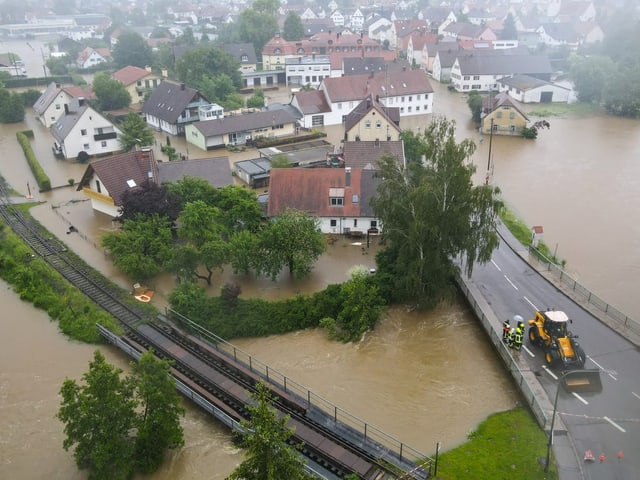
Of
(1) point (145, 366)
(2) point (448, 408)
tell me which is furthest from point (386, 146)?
(1) point (145, 366)

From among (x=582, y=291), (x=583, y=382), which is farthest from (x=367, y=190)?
(x=583, y=382)

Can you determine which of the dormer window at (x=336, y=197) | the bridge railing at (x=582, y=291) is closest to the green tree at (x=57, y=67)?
the dormer window at (x=336, y=197)

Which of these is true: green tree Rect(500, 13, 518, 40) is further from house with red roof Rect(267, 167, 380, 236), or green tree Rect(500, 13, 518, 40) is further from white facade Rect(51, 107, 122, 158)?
house with red roof Rect(267, 167, 380, 236)

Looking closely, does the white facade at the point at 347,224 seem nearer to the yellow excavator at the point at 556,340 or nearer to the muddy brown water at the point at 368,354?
the muddy brown water at the point at 368,354

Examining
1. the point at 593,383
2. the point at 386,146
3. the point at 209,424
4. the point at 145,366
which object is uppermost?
the point at 386,146

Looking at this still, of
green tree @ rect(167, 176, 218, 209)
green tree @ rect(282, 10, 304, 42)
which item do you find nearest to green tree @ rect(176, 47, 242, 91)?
green tree @ rect(282, 10, 304, 42)

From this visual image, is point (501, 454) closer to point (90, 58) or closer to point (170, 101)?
point (170, 101)

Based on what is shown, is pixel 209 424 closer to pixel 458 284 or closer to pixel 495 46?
pixel 458 284
